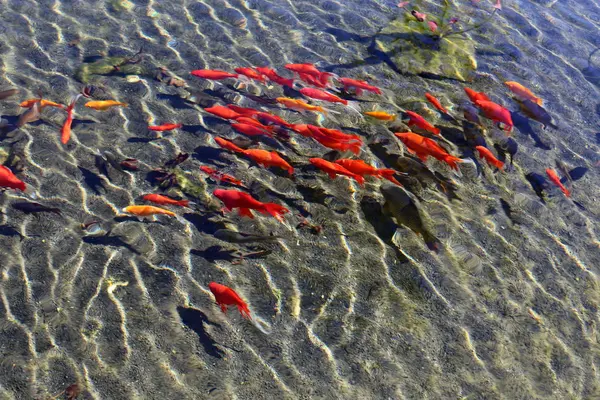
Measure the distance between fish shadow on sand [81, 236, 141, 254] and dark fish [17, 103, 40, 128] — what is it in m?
1.70

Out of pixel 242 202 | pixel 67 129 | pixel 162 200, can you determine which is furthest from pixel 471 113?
pixel 67 129

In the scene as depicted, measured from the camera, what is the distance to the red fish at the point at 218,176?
194 inches

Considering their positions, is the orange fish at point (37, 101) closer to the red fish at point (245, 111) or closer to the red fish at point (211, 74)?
the red fish at point (211, 74)

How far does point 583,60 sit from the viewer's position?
25.6 ft

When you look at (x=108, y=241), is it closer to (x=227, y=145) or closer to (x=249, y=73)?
(x=227, y=145)

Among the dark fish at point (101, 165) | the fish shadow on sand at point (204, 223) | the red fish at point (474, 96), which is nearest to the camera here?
the fish shadow on sand at point (204, 223)

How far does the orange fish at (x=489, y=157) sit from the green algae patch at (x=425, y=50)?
1.71 m

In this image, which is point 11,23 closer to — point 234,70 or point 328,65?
point 234,70

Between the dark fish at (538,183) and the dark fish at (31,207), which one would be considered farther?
the dark fish at (538,183)

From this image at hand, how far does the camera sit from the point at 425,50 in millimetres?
7461

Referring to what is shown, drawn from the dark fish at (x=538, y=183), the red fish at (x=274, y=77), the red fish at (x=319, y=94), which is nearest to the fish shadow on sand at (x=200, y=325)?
the red fish at (x=319, y=94)

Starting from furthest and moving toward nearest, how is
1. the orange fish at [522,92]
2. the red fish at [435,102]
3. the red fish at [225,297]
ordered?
the orange fish at [522,92]
the red fish at [435,102]
the red fish at [225,297]

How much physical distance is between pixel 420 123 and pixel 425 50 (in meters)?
2.11

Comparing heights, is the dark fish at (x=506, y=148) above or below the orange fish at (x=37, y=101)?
above
